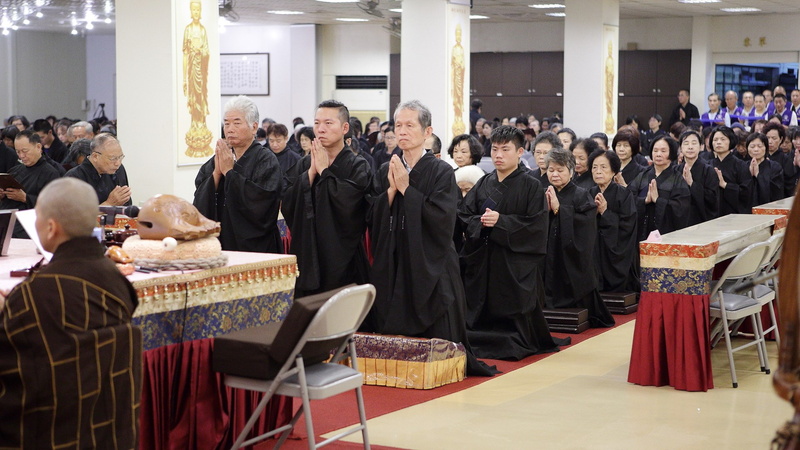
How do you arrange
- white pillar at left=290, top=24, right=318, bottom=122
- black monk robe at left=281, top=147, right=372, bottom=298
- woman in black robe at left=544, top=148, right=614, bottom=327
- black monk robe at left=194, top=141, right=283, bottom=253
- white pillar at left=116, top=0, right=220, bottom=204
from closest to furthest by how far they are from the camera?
black monk robe at left=281, top=147, right=372, bottom=298, black monk robe at left=194, top=141, right=283, bottom=253, white pillar at left=116, top=0, right=220, bottom=204, woman in black robe at left=544, top=148, right=614, bottom=327, white pillar at left=290, top=24, right=318, bottom=122

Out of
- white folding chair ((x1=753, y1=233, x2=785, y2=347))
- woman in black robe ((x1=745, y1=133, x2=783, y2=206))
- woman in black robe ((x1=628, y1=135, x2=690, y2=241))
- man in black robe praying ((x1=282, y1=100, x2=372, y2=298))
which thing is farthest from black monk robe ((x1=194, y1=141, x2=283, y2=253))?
woman in black robe ((x1=745, y1=133, x2=783, y2=206))

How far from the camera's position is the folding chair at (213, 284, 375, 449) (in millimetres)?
3701

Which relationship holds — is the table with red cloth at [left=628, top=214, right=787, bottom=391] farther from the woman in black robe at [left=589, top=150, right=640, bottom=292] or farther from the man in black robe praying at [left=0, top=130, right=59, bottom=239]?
the man in black robe praying at [left=0, top=130, right=59, bottom=239]

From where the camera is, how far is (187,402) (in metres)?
4.18

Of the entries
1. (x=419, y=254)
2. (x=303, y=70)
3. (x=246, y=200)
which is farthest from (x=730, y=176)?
(x=303, y=70)

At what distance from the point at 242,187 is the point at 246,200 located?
8cm

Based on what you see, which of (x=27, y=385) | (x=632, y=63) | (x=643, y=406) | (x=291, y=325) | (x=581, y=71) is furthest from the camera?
(x=632, y=63)

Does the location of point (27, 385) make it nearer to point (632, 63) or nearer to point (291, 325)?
point (291, 325)

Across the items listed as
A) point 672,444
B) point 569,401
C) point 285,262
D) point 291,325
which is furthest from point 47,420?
point 569,401

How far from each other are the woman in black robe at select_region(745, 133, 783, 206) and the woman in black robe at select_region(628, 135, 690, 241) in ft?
6.37

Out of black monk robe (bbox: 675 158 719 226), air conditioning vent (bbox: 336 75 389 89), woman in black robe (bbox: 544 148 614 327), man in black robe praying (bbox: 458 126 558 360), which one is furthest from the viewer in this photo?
air conditioning vent (bbox: 336 75 389 89)

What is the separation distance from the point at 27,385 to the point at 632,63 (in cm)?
1859

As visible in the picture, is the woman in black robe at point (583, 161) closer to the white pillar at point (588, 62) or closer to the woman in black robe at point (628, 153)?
the woman in black robe at point (628, 153)

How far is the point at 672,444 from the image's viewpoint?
4.77 m
